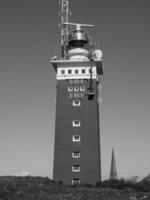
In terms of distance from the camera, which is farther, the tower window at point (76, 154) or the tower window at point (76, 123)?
the tower window at point (76, 123)

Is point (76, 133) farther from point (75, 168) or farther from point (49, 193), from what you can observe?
point (49, 193)

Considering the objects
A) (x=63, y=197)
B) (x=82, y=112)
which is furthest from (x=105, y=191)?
(x=82, y=112)

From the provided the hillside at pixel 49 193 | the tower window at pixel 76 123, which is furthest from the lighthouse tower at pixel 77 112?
the hillside at pixel 49 193

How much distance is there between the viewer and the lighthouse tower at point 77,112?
43.2 meters

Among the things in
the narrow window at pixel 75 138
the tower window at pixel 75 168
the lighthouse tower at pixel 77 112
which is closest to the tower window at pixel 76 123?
the lighthouse tower at pixel 77 112

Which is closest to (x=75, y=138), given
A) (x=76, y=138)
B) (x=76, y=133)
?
(x=76, y=138)

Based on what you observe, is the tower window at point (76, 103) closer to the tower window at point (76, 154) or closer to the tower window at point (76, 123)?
the tower window at point (76, 123)

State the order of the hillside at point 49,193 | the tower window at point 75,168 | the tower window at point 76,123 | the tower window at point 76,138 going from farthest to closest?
1. the tower window at point 76,123
2. the tower window at point 76,138
3. the tower window at point 75,168
4. the hillside at point 49,193

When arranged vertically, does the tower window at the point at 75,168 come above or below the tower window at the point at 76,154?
below

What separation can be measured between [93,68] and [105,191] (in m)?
21.5

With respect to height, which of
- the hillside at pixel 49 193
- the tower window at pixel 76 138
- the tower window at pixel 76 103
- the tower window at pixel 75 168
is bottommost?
the hillside at pixel 49 193

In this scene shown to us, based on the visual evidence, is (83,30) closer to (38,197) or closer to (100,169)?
(100,169)

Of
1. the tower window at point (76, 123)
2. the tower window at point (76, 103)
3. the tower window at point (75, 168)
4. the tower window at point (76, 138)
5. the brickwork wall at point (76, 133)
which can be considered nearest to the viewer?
the brickwork wall at point (76, 133)

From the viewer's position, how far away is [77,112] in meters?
45.6
